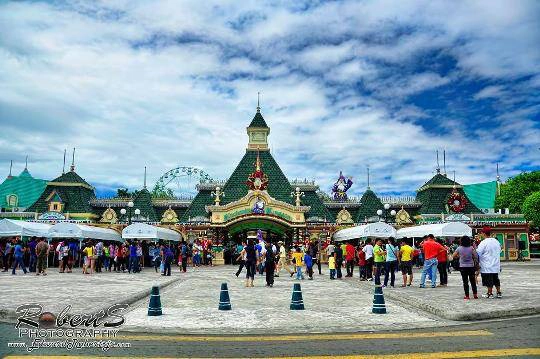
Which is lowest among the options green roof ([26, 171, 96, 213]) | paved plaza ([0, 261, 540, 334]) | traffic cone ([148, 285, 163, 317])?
paved plaza ([0, 261, 540, 334])

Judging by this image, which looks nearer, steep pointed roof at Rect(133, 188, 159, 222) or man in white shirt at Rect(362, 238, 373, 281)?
man in white shirt at Rect(362, 238, 373, 281)

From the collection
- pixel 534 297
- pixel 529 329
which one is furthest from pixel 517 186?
pixel 529 329

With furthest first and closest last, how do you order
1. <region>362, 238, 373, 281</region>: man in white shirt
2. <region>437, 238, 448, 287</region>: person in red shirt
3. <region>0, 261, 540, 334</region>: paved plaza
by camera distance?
<region>362, 238, 373, 281</region>: man in white shirt
<region>437, 238, 448, 287</region>: person in red shirt
<region>0, 261, 540, 334</region>: paved plaza

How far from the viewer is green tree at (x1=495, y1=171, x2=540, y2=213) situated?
5631 cm

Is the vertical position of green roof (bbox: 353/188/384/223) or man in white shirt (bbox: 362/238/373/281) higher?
green roof (bbox: 353/188/384/223)

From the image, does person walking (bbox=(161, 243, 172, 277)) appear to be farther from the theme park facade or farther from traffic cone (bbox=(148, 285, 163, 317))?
the theme park facade

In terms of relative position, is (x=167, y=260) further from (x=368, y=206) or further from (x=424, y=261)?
(x=368, y=206)

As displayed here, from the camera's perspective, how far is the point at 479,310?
9766mm

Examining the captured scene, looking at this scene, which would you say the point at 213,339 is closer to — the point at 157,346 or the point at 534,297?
the point at 157,346

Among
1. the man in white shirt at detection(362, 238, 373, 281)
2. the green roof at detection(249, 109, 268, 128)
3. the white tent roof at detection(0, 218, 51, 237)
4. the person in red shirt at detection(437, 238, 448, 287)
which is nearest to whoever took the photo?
the person in red shirt at detection(437, 238, 448, 287)

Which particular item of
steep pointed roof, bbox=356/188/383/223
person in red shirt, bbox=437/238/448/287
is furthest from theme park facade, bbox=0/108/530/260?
person in red shirt, bbox=437/238/448/287

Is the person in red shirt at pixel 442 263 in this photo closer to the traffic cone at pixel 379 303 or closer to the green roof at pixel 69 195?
the traffic cone at pixel 379 303

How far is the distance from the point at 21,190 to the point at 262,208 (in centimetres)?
3278

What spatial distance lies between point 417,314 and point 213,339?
4.86 metres
